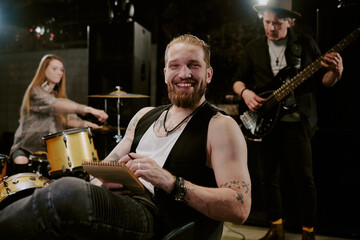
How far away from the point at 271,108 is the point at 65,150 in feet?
5.97

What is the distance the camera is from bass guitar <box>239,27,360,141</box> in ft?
7.58

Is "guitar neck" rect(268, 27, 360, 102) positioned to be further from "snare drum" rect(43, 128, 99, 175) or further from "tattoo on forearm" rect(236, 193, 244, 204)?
"snare drum" rect(43, 128, 99, 175)

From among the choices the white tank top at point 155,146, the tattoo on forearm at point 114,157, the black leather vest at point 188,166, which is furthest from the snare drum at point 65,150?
the black leather vest at point 188,166

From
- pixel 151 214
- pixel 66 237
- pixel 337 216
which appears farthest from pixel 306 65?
pixel 66 237

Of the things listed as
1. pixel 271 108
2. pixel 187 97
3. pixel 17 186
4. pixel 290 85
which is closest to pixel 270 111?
pixel 271 108

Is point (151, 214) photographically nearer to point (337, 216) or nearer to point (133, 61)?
point (337, 216)

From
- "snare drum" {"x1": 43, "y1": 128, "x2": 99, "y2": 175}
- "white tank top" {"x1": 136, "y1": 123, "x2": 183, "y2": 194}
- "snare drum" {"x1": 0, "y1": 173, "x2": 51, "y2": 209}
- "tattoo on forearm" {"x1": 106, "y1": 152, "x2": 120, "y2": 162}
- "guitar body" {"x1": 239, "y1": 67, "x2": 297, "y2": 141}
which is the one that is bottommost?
"snare drum" {"x1": 0, "y1": 173, "x2": 51, "y2": 209}

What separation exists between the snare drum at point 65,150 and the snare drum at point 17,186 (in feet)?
1.44

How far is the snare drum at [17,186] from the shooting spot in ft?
6.61

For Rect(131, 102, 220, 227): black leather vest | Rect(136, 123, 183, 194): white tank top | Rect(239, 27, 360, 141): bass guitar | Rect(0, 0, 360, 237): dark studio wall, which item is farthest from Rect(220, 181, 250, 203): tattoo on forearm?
Rect(0, 0, 360, 237): dark studio wall

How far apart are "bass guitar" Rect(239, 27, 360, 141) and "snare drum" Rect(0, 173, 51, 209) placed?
1702 mm

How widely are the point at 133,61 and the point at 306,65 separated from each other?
1.97 m

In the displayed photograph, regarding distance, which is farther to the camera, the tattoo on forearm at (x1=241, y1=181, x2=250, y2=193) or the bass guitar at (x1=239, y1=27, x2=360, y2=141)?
the bass guitar at (x1=239, y1=27, x2=360, y2=141)

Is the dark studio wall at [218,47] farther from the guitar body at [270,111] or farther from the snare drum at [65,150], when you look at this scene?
the snare drum at [65,150]
